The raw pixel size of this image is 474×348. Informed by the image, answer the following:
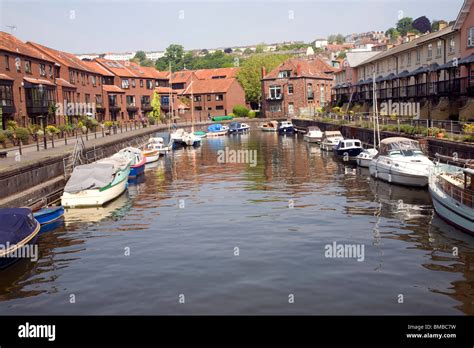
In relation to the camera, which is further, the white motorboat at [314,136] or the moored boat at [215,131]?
the moored boat at [215,131]

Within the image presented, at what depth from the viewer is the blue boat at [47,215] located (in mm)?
26717

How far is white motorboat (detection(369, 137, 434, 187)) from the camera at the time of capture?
33562 mm

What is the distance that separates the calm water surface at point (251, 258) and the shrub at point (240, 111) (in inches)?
3598

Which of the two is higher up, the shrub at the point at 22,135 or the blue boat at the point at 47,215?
the shrub at the point at 22,135

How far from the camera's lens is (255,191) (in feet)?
119

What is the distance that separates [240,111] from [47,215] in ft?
335

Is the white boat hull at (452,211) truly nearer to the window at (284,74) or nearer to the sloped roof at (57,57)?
the sloped roof at (57,57)

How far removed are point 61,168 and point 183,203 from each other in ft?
35.4

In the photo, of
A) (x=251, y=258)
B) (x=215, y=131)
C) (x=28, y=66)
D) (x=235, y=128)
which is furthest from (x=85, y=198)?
(x=235, y=128)

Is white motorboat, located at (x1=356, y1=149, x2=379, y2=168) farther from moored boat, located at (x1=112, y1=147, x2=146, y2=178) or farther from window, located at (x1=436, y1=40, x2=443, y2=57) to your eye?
window, located at (x1=436, y1=40, x2=443, y2=57)

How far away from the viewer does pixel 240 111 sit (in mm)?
127188

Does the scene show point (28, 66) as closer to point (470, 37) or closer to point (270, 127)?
point (270, 127)

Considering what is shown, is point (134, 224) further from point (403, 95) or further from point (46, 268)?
point (403, 95)

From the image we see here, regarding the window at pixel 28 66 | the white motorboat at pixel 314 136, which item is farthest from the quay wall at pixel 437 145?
the window at pixel 28 66
